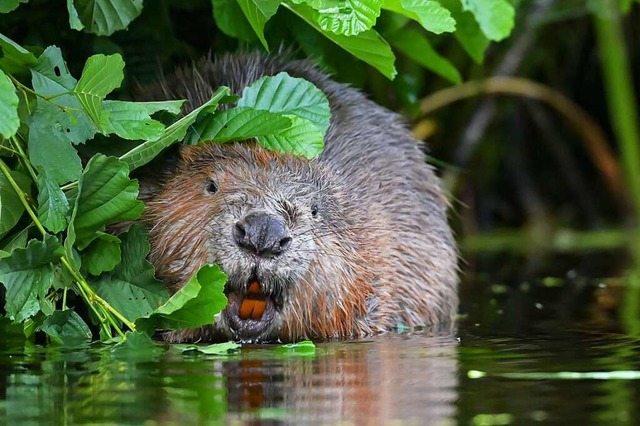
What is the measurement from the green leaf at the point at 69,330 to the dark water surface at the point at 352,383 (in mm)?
68

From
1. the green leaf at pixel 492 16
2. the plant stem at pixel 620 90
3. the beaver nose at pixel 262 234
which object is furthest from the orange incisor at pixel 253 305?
the plant stem at pixel 620 90

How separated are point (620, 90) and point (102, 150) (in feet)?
16.7

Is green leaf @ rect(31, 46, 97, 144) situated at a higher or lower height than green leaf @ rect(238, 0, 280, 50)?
lower

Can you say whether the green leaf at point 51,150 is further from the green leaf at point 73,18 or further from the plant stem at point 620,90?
the plant stem at point 620,90

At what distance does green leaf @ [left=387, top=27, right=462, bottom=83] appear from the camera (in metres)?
4.57

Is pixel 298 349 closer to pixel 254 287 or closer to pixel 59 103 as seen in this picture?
pixel 254 287

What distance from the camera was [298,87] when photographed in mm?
3674

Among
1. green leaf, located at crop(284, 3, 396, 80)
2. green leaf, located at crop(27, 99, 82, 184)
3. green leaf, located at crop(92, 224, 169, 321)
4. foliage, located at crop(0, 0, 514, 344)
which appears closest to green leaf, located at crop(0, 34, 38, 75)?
foliage, located at crop(0, 0, 514, 344)

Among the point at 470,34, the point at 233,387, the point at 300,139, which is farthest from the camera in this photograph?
the point at 470,34

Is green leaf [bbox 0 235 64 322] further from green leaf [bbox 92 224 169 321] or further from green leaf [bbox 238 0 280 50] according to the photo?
green leaf [bbox 238 0 280 50]

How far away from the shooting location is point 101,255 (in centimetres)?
338

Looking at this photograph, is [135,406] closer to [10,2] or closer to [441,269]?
[10,2]

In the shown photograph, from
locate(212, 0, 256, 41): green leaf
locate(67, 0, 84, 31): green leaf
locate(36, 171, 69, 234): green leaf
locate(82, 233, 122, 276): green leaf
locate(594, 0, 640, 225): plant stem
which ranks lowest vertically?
locate(82, 233, 122, 276): green leaf

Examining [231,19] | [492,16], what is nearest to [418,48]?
[492,16]
